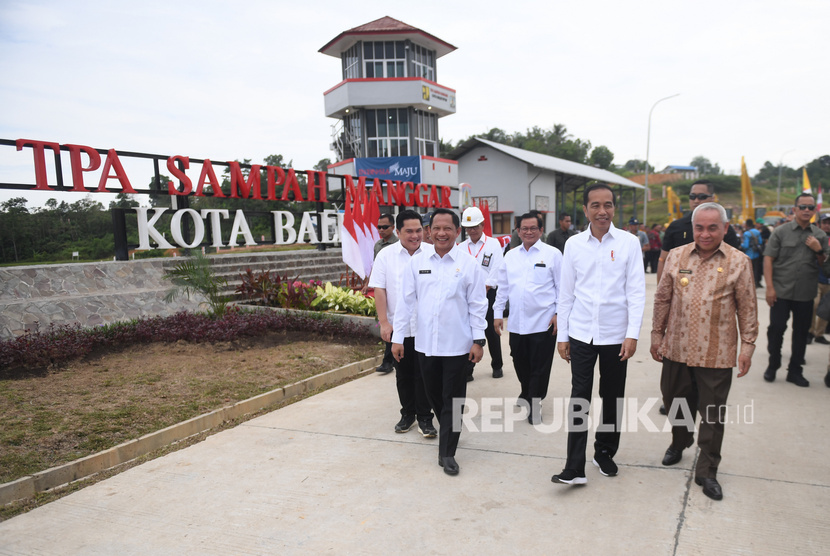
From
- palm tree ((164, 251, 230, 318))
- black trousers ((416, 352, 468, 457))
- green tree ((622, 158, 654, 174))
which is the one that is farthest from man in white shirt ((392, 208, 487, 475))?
green tree ((622, 158, 654, 174))

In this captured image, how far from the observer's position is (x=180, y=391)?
Answer: 5441 mm

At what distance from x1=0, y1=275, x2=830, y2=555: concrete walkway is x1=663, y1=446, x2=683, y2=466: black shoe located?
0.06 m

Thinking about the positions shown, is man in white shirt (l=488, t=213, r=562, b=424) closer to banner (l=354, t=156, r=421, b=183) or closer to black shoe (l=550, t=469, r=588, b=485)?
black shoe (l=550, t=469, r=588, b=485)

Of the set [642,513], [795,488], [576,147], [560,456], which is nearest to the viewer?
[642,513]

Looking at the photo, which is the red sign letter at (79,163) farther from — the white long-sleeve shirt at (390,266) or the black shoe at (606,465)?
the black shoe at (606,465)

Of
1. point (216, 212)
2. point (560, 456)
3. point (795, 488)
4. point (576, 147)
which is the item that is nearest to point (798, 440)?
point (795, 488)

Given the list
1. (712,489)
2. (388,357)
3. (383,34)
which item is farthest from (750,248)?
(383,34)

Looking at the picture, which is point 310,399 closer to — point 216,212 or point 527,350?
point 527,350

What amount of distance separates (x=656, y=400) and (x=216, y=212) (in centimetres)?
1059

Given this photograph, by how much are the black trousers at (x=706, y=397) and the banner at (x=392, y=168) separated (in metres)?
A: 26.1

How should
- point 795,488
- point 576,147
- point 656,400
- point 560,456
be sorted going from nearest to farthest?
point 795,488
point 560,456
point 656,400
point 576,147

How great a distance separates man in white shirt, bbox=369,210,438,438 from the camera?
172 inches

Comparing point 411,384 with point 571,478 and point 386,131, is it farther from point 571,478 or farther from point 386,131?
point 386,131

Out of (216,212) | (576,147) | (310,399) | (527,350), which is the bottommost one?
(310,399)
